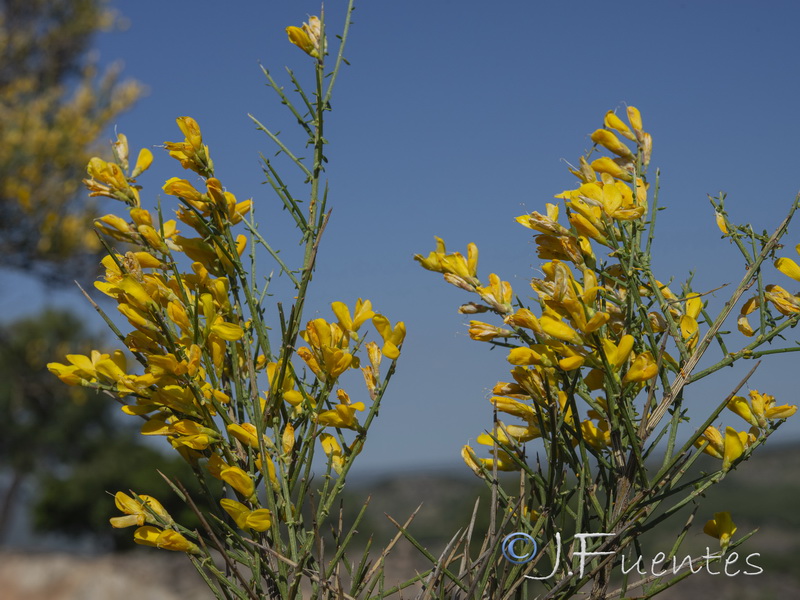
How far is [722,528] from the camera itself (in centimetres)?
85

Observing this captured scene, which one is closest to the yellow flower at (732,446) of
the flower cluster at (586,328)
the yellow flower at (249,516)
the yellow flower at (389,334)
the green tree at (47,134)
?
the flower cluster at (586,328)

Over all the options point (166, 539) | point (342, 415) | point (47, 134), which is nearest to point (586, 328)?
point (342, 415)

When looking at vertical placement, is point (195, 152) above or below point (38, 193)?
below

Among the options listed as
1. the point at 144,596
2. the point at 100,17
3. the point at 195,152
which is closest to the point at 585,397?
the point at 195,152

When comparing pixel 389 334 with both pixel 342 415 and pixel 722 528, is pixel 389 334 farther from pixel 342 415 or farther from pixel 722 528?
pixel 722 528

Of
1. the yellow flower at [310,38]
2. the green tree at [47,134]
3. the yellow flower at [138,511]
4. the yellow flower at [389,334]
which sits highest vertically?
the green tree at [47,134]

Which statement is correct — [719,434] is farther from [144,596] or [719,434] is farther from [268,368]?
[144,596]

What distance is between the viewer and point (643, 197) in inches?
34.0

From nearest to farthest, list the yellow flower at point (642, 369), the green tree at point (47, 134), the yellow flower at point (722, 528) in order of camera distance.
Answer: the yellow flower at point (642, 369) → the yellow flower at point (722, 528) → the green tree at point (47, 134)

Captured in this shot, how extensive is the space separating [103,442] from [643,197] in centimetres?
1173

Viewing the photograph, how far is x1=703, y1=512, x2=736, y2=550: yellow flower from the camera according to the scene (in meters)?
0.84

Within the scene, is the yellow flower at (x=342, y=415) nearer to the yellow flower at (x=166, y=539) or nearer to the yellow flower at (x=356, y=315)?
the yellow flower at (x=356, y=315)

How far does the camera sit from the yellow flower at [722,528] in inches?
33.1

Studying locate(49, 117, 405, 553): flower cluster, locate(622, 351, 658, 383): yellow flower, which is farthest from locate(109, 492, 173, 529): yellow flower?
locate(622, 351, 658, 383): yellow flower
